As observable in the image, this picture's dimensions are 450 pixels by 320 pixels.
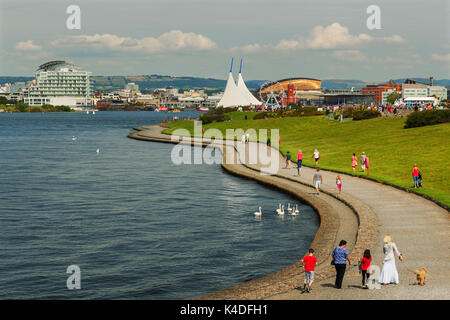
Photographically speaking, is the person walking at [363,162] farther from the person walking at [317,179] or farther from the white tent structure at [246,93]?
the white tent structure at [246,93]

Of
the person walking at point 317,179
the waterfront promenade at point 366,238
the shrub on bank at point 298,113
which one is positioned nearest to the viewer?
the waterfront promenade at point 366,238

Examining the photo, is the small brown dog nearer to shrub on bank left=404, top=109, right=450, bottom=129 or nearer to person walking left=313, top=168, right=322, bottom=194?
person walking left=313, top=168, right=322, bottom=194

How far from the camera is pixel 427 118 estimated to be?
207 ft

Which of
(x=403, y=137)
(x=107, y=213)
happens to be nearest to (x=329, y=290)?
(x=107, y=213)

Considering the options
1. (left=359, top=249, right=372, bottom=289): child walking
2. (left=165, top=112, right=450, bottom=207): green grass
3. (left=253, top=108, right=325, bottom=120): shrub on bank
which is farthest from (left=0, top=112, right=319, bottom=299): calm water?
(left=253, top=108, right=325, bottom=120): shrub on bank

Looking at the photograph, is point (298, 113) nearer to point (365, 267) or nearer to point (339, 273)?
point (365, 267)

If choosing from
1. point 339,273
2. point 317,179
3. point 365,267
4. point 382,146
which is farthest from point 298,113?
point 339,273

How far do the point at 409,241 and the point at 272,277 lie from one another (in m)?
5.87

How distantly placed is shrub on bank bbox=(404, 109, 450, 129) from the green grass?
1454 mm

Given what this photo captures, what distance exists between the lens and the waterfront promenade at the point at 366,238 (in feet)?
53.2

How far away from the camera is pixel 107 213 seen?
32.8 meters

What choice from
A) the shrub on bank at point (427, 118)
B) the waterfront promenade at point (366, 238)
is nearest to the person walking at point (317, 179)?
the waterfront promenade at point (366, 238)

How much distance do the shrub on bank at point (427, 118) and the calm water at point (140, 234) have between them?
26271 mm
